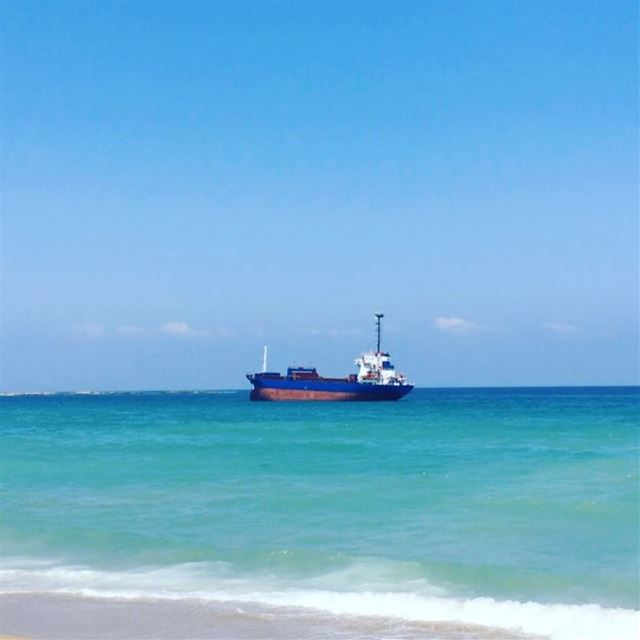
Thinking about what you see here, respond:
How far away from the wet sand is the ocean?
0.41ft

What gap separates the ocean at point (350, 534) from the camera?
9.80 m

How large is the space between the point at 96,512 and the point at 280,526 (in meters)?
Answer: 4.11

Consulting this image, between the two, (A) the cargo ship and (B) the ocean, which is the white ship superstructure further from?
(B) the ocean

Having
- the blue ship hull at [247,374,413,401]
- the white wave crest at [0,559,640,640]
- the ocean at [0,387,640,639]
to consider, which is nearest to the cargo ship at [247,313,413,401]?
the blue ship hull at [247,374,413,401]

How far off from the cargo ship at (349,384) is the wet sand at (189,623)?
67603 mm

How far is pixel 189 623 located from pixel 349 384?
6885cm

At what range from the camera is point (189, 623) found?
865 centimetres

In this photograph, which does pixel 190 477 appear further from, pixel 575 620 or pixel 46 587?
pixel 575 620

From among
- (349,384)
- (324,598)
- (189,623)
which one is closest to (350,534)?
(324,598)

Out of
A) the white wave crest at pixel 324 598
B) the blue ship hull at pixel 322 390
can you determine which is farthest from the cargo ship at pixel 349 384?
the white wave crest at pixel 324 598

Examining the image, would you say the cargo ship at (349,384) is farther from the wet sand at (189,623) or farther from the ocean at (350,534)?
the wet sand at (189,623)

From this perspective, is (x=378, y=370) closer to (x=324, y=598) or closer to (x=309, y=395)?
(x=309, y=395)

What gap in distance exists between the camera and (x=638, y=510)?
15422 mm

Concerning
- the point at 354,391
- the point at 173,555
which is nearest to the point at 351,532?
the point at 173,555
